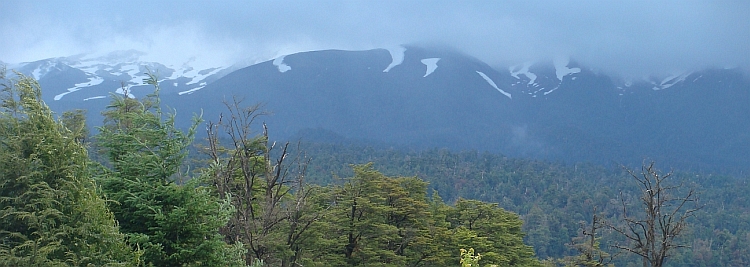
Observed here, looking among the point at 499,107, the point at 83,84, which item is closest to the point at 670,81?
the point at 499,107

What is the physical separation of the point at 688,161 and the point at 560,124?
28.3m

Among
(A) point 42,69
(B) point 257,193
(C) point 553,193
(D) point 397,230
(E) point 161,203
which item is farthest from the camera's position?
(A) point 42,69

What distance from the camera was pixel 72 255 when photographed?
5.77m

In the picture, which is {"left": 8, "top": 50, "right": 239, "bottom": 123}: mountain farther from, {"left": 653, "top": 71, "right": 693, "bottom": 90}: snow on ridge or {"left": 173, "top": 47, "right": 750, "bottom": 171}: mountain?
{"left": 653, "top": 71, "right": 693, "bottom": 90}: snow on ridge

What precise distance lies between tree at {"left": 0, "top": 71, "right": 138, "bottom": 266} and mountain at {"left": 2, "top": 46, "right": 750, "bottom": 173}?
102550 mm

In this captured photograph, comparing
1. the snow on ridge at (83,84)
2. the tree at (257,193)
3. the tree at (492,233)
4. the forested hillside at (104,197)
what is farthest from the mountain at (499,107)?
the forested hillside at (104,197)

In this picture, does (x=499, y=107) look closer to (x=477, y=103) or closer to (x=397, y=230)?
(x=477, y=103)

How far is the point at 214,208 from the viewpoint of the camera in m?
7.34

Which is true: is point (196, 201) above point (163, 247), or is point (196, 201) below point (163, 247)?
above

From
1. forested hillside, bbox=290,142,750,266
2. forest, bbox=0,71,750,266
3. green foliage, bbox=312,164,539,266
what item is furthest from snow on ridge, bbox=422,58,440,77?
green foliage, bbox=312,164,539,266

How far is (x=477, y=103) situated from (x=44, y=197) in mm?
133509

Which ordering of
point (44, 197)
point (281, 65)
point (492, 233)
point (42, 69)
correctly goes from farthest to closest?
point (281, 65)
point (42, 69)
point (492, 233)
point (44, 197)

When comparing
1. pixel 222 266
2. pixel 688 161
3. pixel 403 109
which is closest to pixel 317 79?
pixel 403 109

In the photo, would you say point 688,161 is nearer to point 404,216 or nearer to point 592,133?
point 592,133
